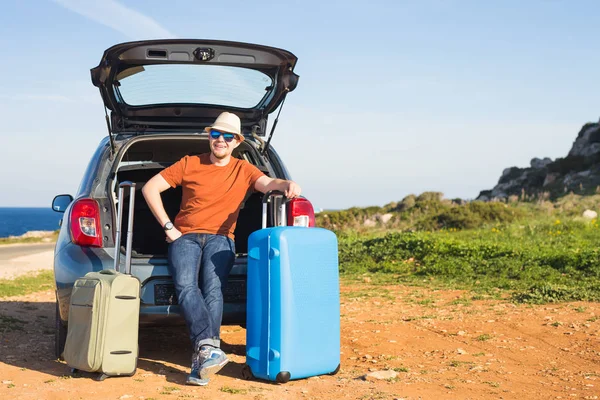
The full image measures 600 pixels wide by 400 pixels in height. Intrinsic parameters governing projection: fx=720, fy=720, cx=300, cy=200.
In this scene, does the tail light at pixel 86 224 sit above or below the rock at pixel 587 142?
below

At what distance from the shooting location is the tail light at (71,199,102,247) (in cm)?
483

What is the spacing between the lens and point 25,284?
11.4 meters

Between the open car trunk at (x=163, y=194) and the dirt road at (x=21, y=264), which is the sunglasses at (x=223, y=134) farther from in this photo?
the dirt road at (x=21, y=264)

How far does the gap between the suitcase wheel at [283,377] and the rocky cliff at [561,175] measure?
83.2ft

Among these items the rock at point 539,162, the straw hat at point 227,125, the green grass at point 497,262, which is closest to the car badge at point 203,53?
the straw hat at point 227,125

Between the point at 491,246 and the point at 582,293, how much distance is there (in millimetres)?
3292

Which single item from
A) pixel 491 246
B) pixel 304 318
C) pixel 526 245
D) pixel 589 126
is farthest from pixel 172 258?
pixel 589 126

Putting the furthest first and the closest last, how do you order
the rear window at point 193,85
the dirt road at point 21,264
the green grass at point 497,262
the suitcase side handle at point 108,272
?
the dirt road at point 21,264 < the green grass at point 497,262 < the rear window at point 193,85 < the suitcase side handle at point 108,272

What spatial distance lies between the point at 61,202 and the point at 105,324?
1825 millimetres

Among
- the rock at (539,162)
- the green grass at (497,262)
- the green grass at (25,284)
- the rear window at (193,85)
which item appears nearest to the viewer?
the rear window at (193,85)

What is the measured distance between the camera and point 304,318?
15.2 ft

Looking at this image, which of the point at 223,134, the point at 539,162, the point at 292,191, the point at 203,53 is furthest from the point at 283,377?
the point at 539,162

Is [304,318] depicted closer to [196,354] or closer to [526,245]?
[196,354]

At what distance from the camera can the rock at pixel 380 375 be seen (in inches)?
185
